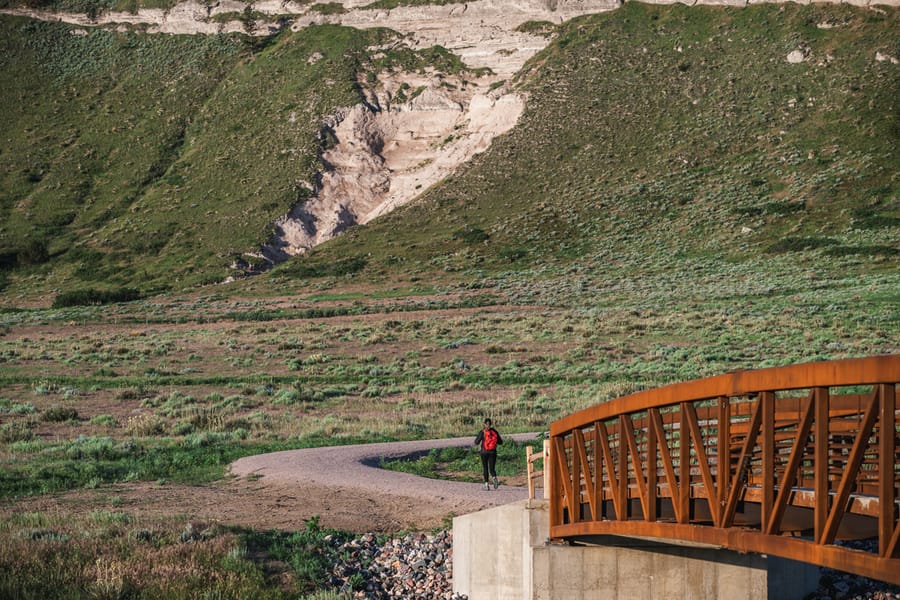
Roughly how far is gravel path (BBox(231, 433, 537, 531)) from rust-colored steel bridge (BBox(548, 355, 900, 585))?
5.26m

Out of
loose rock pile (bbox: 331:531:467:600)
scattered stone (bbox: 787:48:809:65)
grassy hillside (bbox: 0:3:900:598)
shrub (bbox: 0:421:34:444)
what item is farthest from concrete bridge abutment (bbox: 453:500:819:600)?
scattered stone (bbox: 787:48:809:65)

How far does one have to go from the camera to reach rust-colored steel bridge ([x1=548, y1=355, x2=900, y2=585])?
7.54 meters

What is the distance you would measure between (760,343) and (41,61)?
99.5 meters

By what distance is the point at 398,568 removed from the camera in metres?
16.8

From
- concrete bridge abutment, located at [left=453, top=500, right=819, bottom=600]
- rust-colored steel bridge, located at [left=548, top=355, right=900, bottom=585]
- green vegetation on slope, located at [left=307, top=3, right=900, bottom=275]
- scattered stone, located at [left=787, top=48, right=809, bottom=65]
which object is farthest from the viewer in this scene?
scattered stone, located at [left=787, top=48, right=809, bottom=65]

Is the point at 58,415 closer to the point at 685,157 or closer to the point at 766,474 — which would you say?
the point at 766,474

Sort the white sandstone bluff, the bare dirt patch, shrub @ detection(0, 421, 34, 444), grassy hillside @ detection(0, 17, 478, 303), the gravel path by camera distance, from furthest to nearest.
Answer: the white sandstone bluff
grassy hillside @ detection(0, 17, 478, 303)
shrub @ detection(0, 421, 34, 444)
the gravel path
the bare dirt patch

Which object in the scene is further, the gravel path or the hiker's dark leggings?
the hiker's dark leggings

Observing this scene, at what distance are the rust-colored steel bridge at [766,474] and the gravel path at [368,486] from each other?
5.26 meters

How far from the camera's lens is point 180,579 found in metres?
14.9

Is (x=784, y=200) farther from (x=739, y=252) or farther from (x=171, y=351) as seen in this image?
(x=171, y=351)

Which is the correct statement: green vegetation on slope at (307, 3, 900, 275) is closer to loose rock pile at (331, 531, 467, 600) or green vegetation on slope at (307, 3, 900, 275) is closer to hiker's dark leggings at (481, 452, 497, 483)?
hiker's dark leggings at (481, 452, 497, 483)

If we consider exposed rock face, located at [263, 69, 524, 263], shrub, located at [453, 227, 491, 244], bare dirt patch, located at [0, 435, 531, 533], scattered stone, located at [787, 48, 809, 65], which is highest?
scattered stone, located at [787, 48, 809, 65]

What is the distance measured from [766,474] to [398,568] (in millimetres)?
9152
